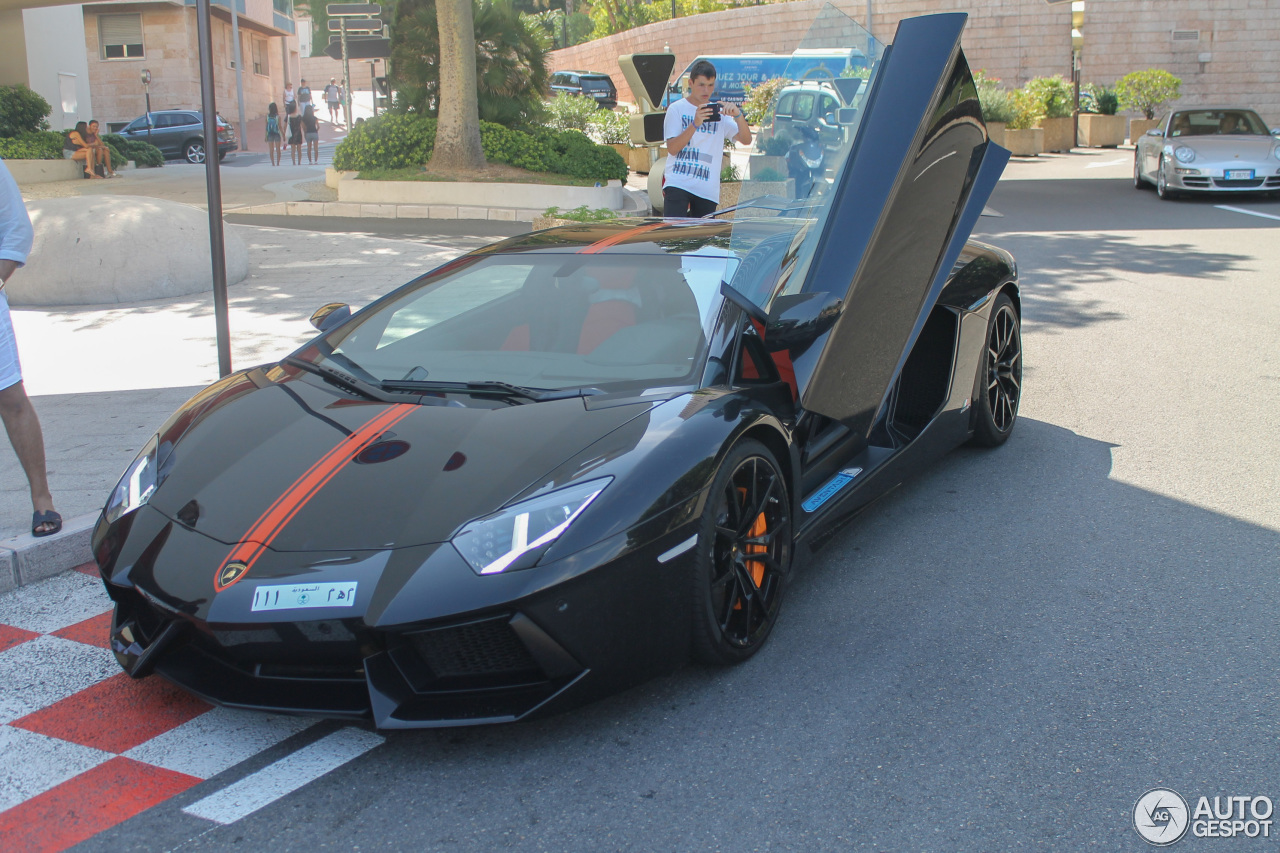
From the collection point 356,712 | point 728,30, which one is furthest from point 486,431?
point 728,30

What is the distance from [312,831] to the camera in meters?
2.38

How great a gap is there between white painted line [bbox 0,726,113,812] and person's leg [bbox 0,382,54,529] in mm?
1292

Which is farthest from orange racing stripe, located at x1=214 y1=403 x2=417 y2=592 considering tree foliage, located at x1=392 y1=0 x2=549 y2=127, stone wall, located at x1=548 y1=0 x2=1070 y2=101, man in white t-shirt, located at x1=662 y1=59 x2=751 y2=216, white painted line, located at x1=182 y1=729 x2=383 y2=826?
stone wall, located at x1=548 y1=0 x2=1070 y2=101

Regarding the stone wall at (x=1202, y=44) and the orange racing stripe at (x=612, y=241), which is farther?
the stone wall at (x=1202, y=44)

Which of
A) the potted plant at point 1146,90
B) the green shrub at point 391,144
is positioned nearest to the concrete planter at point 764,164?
the green shrub at point 391,144

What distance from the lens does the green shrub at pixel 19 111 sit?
2394 cm

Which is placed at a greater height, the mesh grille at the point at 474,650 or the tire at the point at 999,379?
the tire at the point at 999,379

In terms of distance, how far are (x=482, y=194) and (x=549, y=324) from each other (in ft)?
41.0

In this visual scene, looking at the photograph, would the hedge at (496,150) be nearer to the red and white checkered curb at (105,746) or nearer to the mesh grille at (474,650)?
the red and white checkered curb at (105,746)

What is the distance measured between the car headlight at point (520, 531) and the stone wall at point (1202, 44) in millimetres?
42812

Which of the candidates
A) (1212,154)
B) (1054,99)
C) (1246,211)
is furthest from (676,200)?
(1054,99)

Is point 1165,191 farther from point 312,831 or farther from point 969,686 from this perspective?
point 312,831

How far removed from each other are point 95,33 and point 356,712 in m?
47.4

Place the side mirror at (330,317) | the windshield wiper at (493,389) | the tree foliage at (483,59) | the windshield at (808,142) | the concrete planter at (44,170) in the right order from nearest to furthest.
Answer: the windshield wiper at (493,389) → the windshield at (808,142) → the side mirror at (330,317) → the tree foliage at (483,59) → the concrete planter at (44,170)
